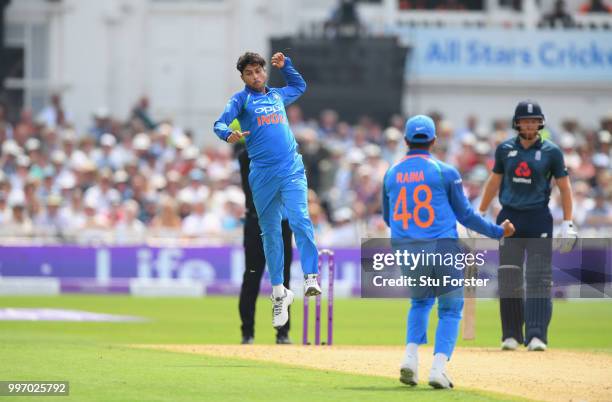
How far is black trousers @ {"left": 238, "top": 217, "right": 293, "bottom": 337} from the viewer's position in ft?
49.9

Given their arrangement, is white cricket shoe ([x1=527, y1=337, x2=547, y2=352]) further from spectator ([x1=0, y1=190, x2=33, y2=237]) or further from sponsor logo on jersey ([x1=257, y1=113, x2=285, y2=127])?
spectator ([x1=0, y1=190, x2=33, y2=237])

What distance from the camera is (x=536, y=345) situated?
571 inches

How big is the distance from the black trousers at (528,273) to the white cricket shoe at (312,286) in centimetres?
258

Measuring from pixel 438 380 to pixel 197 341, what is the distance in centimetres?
644

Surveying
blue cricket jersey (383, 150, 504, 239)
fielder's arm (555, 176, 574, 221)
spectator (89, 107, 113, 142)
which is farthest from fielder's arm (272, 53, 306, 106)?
spectator (89, 107, 113, 142)

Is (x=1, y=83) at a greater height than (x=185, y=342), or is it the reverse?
(x=1, y=83)

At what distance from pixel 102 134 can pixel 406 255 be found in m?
18.8

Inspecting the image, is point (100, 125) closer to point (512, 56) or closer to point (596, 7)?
point (512, 56)


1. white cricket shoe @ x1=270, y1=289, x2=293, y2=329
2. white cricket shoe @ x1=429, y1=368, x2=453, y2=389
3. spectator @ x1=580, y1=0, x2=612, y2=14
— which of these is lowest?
white cricket shoe @ x1=429, y1=368, x2=453, y2=389

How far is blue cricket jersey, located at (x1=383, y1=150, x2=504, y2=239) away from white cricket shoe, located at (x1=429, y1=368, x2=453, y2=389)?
105 cm

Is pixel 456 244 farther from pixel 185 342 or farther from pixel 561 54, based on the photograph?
pixel 561 54

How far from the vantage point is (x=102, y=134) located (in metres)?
29.5

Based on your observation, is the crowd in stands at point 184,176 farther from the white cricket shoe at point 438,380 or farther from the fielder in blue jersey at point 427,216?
the white cricket shoe at point 438,380

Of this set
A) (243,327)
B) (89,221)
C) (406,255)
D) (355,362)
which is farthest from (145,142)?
(406,255)
